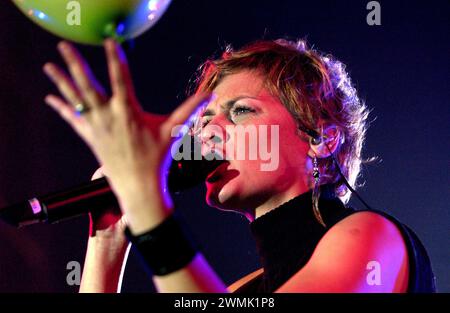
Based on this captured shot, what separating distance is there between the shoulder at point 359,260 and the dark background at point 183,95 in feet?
3.12

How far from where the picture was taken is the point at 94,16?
1.14 meters

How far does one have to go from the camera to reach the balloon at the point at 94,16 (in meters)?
1.14

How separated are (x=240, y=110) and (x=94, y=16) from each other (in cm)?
46

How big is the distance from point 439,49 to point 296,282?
1.40 meters

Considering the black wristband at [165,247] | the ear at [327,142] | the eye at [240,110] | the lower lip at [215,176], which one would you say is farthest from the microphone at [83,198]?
the black wristband at [165,247]

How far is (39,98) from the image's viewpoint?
92.6 inches

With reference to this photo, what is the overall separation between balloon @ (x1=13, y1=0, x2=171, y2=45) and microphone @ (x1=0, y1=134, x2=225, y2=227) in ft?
1.01

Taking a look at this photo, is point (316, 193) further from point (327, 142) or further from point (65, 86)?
point (65, 86)

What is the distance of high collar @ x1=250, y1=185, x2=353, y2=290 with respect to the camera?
1.34 m

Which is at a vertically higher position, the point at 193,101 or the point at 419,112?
the point at 193,101

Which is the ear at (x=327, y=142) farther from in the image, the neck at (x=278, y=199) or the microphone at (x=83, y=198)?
the microphone at (x=83, y=198)

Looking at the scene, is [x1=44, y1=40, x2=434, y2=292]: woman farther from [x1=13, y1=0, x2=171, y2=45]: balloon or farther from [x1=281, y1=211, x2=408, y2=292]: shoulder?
[x1=13, y1=0, x2=171, y2=45]: balloon
